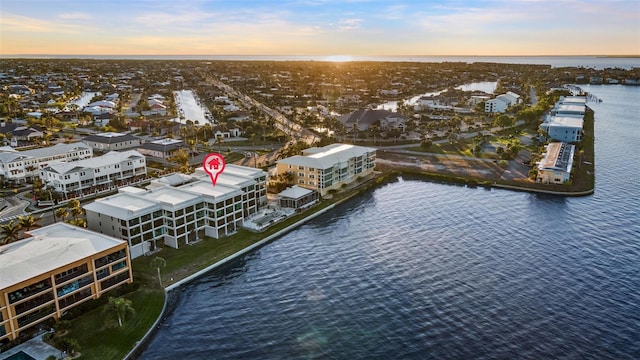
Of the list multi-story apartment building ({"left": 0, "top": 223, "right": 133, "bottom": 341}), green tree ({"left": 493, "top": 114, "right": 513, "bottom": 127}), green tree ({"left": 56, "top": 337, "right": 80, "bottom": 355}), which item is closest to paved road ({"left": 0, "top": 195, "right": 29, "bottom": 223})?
multi-story apartment building ({"left": 0, "top": 223, "right": 133, "bottom": 341})

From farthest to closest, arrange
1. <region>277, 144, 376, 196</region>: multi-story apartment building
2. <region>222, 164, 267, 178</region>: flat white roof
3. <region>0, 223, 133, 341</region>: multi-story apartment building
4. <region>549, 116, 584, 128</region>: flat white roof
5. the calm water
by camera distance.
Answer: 1. <region>549, 116, 584, 128</region>: flat white roof
2. <region>277, 144, 376, 196</region>: multi-story apartment building
3. <region>222, 164, 267, 178</region>: flat white roof
4. the calm water
5. <region>0, 223, 133, 341</region>: multi-story apartment building

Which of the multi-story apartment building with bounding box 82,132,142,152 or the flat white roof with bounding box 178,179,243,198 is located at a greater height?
the flat white roof with bounding box 178,179,243,198

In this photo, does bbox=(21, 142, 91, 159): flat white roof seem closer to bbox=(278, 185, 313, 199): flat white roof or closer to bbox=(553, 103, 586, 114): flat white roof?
bbox=(278, 185, 313, 199): flat white roof

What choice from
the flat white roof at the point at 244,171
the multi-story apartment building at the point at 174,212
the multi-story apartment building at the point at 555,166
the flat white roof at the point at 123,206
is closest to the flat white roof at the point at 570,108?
the multi-story apartment building at the point at 555,166

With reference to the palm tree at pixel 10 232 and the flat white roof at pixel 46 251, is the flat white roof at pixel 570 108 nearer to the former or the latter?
the flat white roof at pixel 46 251

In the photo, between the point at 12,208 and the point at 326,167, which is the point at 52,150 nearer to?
the point at 12,208

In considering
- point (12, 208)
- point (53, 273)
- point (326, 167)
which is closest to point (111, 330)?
point (53, 273)
